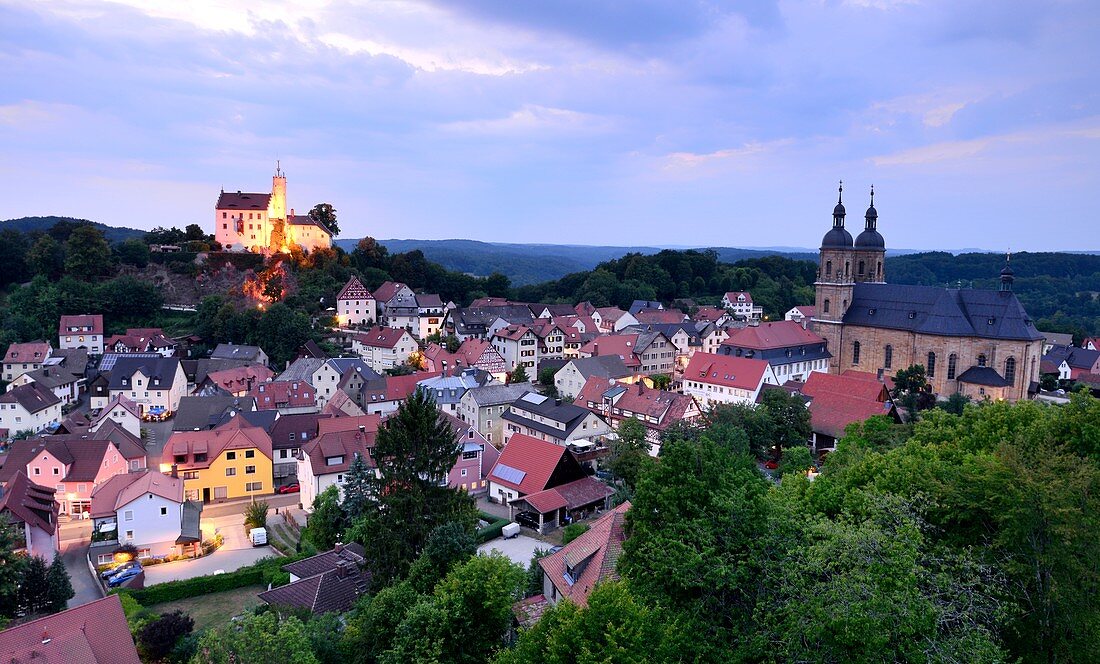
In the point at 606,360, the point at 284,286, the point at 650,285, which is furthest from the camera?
the point at 650,285

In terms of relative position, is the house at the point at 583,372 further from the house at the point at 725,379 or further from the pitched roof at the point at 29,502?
the pitched roof at the point at 29,502

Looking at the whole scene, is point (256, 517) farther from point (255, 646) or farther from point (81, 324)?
point (81, 324)

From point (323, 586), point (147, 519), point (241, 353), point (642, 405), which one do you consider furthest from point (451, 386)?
point (241, 353)

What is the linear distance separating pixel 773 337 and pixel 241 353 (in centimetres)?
4758

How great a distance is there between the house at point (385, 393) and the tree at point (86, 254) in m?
47.3

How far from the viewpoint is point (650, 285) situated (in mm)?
107000

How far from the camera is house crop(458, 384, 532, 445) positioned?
→ 142ft

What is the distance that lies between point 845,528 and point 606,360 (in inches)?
1666

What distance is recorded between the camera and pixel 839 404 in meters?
41.5

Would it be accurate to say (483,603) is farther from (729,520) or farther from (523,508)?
(523,508)

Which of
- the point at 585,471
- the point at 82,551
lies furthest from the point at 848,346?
the point at 82,551

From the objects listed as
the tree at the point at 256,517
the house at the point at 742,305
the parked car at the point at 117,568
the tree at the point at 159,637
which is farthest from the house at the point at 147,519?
the house at the point at 742,305

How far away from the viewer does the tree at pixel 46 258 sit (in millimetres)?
75694

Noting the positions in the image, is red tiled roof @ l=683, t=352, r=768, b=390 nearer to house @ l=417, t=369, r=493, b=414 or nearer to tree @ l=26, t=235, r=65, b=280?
house @ l=417, t=369, r=493, b=414
